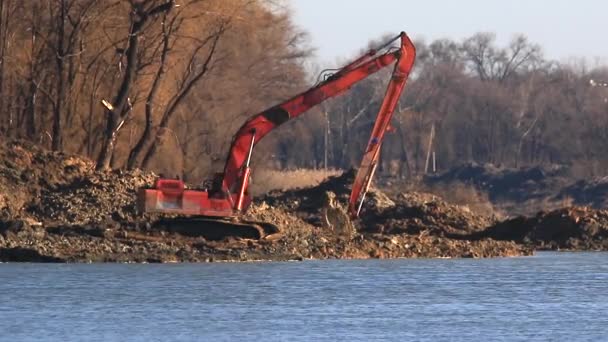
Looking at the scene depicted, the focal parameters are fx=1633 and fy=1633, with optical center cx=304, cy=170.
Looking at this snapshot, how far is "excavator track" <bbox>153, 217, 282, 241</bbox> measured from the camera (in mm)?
38344

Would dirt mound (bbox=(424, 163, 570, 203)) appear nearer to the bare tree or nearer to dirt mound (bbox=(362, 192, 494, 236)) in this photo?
the bare tree

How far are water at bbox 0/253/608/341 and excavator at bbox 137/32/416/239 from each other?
273 cm

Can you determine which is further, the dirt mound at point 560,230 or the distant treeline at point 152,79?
the distant treeline at point 152,79

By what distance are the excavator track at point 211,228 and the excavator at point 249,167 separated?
0.02 m

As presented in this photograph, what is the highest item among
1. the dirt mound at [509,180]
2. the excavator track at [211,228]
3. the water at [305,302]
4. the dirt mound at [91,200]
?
the dirt mound at [509,180]

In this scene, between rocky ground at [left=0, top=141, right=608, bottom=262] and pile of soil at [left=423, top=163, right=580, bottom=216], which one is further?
pile of soil at [left=423, top=163, right=580, bottom=216]

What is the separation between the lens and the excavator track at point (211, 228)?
38.3 m

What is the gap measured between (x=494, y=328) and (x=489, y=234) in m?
22.6

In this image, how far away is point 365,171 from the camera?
130ft

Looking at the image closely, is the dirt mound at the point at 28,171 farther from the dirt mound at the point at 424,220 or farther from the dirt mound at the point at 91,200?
the dirt mound at the point at 424,220

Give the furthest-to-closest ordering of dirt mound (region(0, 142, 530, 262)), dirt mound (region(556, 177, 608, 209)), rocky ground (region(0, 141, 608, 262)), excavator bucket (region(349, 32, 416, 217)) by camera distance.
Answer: dirt mound (region(556, 177, 608, 209))
excavator bucket (region(349, 32, 416, 217))
rocky ground (region(0, 141, 608, 262))
dirt mound (region(0, 142, 530, 262))

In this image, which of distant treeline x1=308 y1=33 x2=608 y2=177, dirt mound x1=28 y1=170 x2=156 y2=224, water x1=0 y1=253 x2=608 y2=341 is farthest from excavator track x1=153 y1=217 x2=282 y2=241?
distant treeline x1=308 y1=33 x2=608 y2=177

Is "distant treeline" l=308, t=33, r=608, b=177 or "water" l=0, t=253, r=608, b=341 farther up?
"distant treeline" l=308, t=33, r=608, b=177

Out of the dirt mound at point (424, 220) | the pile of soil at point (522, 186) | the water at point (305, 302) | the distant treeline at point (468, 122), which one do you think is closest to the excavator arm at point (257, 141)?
the water at point (305, 302)
